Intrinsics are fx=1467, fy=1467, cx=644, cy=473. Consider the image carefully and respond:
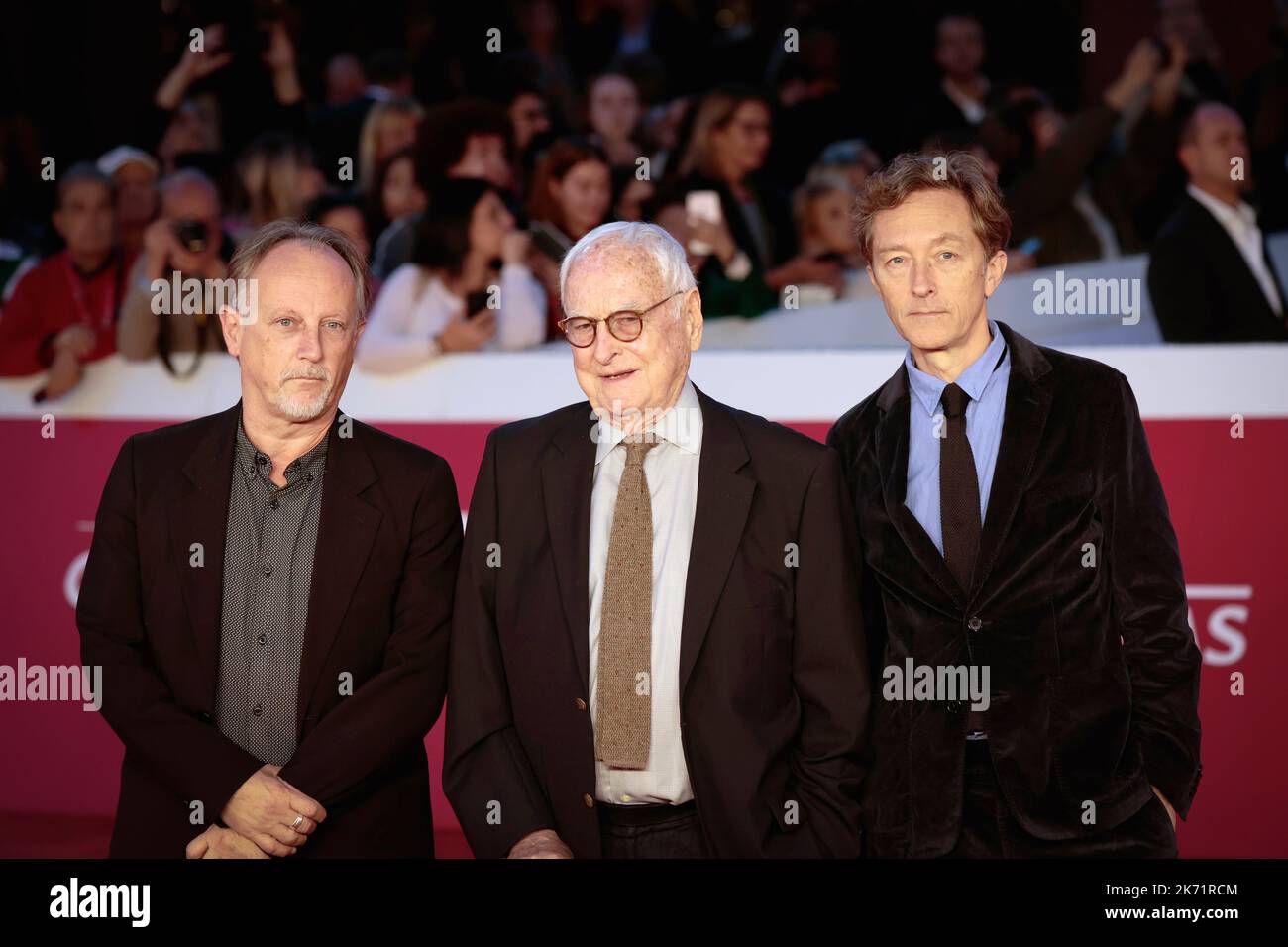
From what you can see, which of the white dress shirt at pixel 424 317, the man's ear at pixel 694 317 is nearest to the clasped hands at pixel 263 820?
the man's ear at pixel 694 317

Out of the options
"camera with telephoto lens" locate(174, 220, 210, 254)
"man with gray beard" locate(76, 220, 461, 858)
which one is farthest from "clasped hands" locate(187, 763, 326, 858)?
"camera with telephoto lens" locate(174, 220, 210, 254)

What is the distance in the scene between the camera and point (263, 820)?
2.54m

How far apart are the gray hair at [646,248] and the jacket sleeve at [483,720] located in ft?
1.49

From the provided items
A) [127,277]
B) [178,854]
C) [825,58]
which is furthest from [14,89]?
[178,854]

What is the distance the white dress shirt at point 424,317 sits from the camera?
16.8 ft

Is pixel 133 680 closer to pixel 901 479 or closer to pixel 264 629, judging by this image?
pixel 264 629

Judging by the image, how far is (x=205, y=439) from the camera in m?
2.77

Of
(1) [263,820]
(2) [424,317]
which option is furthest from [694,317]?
(2) [424,317]

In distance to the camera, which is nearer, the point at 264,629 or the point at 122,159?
the point at 264,629

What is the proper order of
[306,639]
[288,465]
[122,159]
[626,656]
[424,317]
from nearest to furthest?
[626,656] → [306,639] → [288,465] → [424,317] → [122,159]

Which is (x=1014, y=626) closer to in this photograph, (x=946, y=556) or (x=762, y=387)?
(x=946, y=556)

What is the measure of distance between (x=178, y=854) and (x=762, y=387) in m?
2.86

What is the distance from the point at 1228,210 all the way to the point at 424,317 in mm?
2836

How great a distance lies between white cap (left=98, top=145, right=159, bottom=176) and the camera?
5.45 meters
